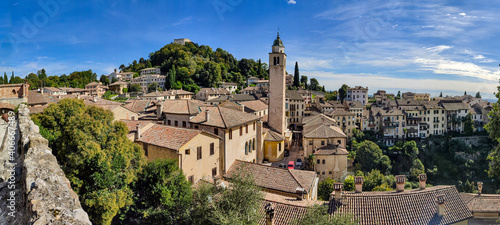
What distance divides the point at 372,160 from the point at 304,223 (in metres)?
52.9

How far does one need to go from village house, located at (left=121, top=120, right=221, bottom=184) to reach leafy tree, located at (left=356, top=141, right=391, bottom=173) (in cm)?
4418

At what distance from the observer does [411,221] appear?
1513 centimetres

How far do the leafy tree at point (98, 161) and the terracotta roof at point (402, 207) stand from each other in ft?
38.9

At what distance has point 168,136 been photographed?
2125 cm

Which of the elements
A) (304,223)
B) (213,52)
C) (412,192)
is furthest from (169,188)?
(213,52)

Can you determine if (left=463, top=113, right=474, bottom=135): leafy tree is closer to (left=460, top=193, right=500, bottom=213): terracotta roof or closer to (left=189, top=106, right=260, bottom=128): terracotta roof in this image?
(left=460, top=193, right=500, bottom=213): terracotta roof

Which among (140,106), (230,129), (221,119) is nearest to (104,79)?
(140,106)

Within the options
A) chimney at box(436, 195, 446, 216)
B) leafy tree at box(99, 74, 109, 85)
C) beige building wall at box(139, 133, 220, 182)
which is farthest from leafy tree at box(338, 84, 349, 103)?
leafy tree at box(99, 74, 109, 85)

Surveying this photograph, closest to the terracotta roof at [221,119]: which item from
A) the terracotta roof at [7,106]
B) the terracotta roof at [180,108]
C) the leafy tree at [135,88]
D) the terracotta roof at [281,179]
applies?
the terracotta roof at [180,108]

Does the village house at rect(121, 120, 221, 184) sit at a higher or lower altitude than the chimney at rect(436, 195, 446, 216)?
higher

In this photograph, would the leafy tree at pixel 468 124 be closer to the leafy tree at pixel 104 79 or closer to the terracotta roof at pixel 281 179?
the terracotta roof at pixel 281 179

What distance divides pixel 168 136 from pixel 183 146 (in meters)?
2.45

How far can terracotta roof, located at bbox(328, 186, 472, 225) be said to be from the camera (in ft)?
50.4

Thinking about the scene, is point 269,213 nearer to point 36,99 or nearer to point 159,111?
point 159,111
